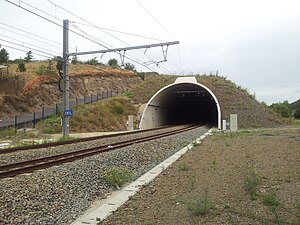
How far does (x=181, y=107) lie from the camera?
65.2 m

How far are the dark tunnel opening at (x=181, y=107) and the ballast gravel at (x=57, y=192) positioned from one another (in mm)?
28849

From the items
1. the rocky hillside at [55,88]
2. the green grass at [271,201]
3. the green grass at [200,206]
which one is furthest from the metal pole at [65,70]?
the green grass at [271,201]

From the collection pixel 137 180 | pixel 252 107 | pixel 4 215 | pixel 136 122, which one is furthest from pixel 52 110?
pixel 4 215

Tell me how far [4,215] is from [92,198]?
2.38 meters

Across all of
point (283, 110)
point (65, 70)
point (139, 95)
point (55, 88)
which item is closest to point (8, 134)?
point (65, 70)

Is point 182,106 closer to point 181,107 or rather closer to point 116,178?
point 181,107

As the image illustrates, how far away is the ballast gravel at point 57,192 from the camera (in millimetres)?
7348

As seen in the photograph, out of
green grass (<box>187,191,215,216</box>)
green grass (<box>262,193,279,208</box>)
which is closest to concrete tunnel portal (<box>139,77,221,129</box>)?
green grass (<box>262,193,279,208</box>)

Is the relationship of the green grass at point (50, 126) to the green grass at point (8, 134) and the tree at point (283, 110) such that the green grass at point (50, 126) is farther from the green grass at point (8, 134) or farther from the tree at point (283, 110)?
the tree at point (283, 110)

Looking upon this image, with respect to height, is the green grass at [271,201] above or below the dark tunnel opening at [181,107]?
below

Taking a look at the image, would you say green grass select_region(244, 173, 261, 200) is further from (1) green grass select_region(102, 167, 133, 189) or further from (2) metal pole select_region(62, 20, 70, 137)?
(2) metal pole select_region(62, 20, 70, 137)

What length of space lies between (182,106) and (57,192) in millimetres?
56471

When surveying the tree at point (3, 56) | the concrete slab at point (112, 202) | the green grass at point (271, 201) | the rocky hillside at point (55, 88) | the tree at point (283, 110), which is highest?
the tree at point (3, 56)

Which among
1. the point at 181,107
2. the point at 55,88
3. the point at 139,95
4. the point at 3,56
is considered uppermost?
the point at 3,56
